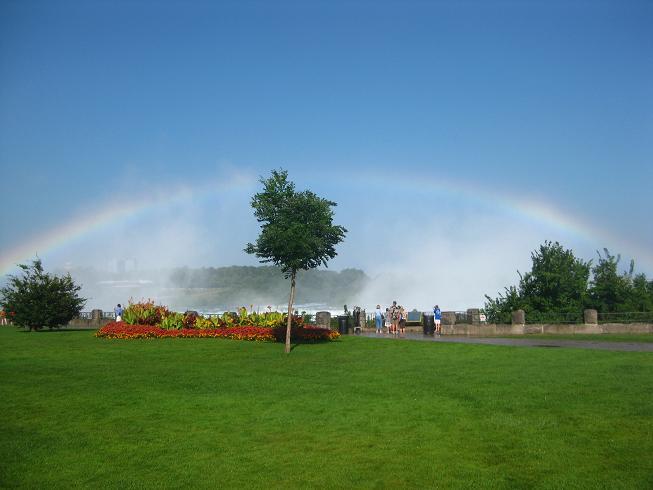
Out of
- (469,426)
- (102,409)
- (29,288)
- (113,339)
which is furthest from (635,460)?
(29,288)

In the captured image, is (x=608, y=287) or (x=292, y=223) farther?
(x=608, y=287)

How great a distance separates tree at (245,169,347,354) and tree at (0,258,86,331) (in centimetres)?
1607

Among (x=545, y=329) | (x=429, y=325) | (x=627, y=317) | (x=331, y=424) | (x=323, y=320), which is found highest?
(x=627, y=317)

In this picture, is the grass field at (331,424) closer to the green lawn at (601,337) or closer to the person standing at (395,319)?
the green lawn at (601,337)

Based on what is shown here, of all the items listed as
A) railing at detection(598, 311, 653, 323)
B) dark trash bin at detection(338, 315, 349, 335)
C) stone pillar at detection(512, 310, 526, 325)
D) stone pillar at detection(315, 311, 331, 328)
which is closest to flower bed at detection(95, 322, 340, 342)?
dark trash bin at detection(338, 315, 349, 335)

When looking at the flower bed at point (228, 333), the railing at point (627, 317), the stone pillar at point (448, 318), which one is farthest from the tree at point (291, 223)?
the railing at point (627, 317)

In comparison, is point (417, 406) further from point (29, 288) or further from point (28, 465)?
point (29, 288)

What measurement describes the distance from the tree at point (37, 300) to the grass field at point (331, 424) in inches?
643

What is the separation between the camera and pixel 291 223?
2259 cm

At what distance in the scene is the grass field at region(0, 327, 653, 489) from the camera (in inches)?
309

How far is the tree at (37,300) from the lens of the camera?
34094 millimetres

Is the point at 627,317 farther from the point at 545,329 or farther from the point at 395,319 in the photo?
the point at 395,319

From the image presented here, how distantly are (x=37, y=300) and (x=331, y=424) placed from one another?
2851 centimetres

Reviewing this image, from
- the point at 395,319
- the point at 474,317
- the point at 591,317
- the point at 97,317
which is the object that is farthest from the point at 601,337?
the point at 97,317
